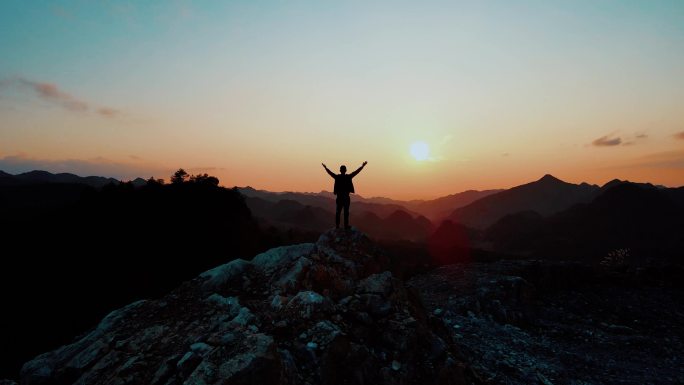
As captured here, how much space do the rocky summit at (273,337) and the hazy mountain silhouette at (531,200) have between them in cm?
15396

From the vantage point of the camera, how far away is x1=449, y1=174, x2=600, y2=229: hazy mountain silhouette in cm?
16025

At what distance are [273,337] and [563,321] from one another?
66.2 feet

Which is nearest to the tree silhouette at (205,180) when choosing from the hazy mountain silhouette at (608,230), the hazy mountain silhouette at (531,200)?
the hazy mountain silhouette at (608,230)

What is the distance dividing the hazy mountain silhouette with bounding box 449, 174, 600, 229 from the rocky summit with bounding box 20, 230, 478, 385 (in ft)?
505

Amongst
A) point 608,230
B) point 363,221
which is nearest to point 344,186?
point 608,230

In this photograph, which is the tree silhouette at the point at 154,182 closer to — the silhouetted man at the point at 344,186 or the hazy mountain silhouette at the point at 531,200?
the silhouetted man at the point at 344,186

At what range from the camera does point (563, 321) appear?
21.9 meters

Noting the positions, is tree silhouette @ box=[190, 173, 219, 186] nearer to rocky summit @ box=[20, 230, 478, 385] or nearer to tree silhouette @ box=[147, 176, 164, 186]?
tree silhouette @ box=[147, 176, 164, 186]

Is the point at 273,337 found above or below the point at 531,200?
above

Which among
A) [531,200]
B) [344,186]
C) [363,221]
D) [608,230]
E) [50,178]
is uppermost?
[50,178]

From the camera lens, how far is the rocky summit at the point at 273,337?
318 inches

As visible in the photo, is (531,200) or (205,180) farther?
(531,200)

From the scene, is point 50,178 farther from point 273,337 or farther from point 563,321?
point 563,321

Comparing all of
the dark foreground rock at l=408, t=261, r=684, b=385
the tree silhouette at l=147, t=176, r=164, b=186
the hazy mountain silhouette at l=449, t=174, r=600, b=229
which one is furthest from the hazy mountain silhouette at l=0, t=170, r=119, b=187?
the hazy mountain silhouette at l=449, t=174, r=600, b=229
